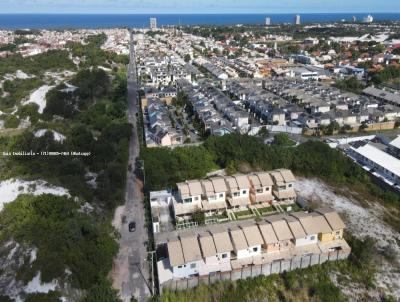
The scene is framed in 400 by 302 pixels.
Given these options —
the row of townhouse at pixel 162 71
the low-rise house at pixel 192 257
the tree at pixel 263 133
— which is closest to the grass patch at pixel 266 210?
the low-rise house at pixel 192 257

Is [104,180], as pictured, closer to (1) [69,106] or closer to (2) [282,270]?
(2) [282,270]

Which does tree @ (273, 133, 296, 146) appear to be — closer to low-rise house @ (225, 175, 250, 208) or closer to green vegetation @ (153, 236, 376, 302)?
low-rise house @ (225, 175, 250, 208)

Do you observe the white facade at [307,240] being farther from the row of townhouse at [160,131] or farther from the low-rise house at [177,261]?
the row of townhouse at [160,131]

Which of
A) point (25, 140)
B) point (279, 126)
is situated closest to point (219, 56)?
point (279, 126)

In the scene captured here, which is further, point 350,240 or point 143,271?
point 350,240

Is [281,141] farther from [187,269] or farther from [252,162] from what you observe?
[187,269]

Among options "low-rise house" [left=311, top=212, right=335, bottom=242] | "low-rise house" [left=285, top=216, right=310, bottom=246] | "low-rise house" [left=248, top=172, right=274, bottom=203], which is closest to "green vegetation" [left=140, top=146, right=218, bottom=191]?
"low-rise house" [left=248, top=172, right=274, bottom=203]
